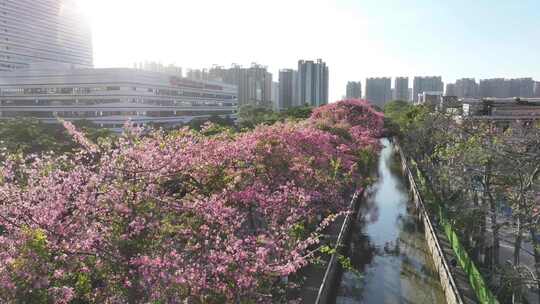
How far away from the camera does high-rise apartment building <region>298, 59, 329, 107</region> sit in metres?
136

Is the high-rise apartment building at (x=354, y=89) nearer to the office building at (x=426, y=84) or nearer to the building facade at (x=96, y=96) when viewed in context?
the office building at (x=426, y=84)

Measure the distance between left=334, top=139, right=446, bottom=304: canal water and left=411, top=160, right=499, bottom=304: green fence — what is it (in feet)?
4.54

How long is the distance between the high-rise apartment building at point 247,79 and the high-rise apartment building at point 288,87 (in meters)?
5.96

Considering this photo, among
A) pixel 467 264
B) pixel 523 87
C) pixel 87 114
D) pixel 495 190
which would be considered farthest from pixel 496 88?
pixel 467 264

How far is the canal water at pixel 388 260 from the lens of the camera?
51.6ft

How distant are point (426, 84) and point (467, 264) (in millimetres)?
173873

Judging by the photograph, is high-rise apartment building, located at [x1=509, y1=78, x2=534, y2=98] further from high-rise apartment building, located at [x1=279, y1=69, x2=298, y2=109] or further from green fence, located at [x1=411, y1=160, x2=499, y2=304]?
green fence, located at [x1=411, y1=160, x2=499, y2=304]

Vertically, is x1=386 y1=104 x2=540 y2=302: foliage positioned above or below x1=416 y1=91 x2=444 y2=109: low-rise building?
below

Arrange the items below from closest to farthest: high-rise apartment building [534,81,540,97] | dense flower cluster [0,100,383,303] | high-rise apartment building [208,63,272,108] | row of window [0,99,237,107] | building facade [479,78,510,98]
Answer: dense flower cluster [0,100,383,303], row of window [0,99,237,107], high-rise apartment building [534,81,540,97], building facade [479,78,510,98], high-rise apartment building [208,63,272,108]

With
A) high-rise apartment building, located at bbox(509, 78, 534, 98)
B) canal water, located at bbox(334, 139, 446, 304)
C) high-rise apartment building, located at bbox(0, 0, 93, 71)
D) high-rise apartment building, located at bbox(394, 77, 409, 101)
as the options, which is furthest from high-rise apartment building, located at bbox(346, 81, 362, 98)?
canal water, located at bbox(334, 139, 446, 304)

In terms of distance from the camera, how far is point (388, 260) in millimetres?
19203

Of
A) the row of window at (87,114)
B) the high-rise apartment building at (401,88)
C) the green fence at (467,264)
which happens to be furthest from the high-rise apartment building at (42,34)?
the high-rise apartment building at (401,88)

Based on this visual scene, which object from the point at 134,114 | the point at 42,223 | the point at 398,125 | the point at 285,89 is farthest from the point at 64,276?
the point at 285,89

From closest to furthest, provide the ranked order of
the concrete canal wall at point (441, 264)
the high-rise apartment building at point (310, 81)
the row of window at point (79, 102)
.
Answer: the concrete canal wall at point (441, 264)
the row of window at point (79, 102)
the high-rise apartment building at point (310, 81)
